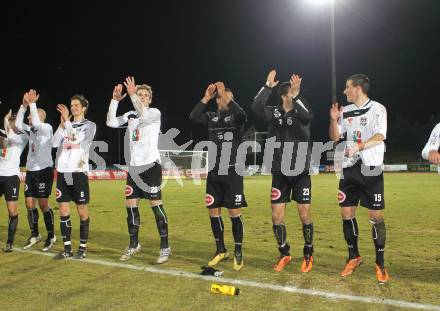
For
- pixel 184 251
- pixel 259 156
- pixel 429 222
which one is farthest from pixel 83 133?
pixel 259 156

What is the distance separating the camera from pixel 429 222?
12344mm

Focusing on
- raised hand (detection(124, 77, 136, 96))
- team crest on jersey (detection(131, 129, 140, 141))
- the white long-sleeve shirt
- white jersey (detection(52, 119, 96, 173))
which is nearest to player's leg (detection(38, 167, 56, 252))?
white jersey (detection(52, 119, 96, 173))

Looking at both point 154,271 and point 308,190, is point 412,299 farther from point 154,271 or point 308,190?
point 154,271

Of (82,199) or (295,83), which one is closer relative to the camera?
(295,83)

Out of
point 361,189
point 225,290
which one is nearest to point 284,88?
point 361,189

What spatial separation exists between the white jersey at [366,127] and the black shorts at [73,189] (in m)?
4.14

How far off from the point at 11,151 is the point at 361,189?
6130mm

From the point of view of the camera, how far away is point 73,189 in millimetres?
8047

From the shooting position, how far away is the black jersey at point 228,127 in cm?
732

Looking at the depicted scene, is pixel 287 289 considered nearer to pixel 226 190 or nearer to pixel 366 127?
pixel 226 190

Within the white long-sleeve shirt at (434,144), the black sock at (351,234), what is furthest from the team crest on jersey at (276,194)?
the white long-sleeve shirt at (434,144)

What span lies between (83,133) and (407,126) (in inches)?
2540

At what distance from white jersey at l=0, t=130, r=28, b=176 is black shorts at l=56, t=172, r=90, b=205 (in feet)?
4.56

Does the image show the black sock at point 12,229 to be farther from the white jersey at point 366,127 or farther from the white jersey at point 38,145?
the white jersey at point 366,127
